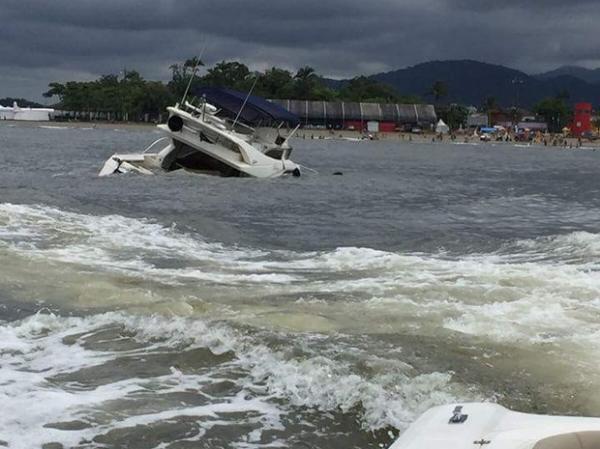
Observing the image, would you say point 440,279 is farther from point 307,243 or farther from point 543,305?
point 307,243

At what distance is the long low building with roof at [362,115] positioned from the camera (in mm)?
152875

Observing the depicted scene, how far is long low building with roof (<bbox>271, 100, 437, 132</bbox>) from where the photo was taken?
152875 mm

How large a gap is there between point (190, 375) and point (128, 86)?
568 feet

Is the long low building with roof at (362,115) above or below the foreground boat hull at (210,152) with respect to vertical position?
above

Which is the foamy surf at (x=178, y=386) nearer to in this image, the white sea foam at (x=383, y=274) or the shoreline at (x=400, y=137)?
the white sea foam at (x=383, y=274)

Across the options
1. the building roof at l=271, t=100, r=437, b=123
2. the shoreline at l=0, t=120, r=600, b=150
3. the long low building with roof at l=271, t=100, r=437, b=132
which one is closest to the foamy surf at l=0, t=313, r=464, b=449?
the shoreline at l=0, t=120, r=600, b=150

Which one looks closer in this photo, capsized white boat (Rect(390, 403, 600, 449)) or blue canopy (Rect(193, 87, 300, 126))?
capsized white boat (Rect(390, 403, 600, 449))

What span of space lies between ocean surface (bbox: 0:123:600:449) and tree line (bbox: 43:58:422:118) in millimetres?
138432

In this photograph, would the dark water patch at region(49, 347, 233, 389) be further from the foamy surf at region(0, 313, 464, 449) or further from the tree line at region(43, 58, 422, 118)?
the tree line at region(43, 58, 422, 118)

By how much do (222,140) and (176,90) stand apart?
126835 millimetres

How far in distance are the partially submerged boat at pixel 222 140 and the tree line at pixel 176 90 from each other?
116 m

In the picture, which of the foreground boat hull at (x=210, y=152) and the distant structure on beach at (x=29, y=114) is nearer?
the foreground boat hull at (x=210, y=152)

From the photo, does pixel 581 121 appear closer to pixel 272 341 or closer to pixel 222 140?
pixel 222 140

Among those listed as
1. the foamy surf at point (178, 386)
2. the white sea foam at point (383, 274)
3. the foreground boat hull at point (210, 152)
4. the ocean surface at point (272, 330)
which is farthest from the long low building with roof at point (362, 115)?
the foamy surf at point (178, 386)
